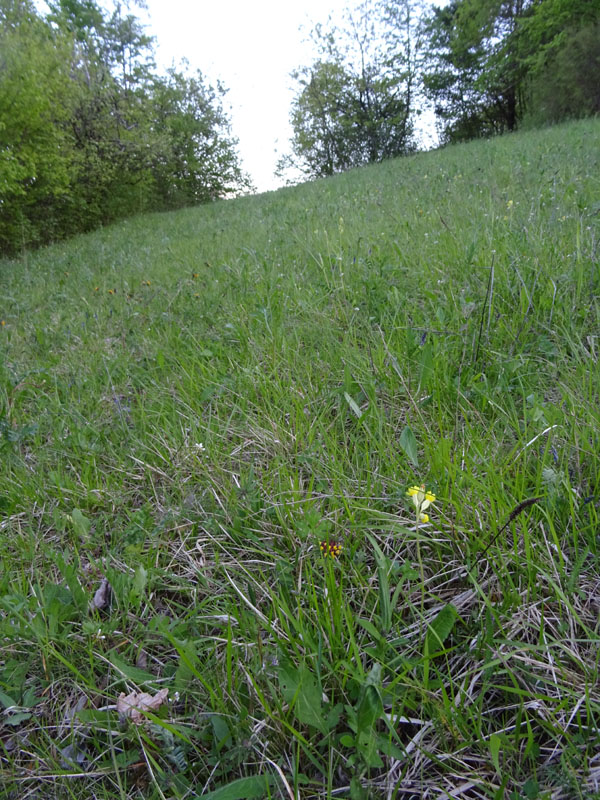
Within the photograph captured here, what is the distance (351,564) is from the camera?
127cm

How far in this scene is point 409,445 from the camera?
4.89 feet

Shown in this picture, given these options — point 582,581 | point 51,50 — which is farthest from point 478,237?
point 51,50

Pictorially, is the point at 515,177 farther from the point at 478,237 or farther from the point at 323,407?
the point at 323,407

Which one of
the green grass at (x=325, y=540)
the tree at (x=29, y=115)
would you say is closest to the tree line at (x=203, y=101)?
the tree at (x=29, y=115)

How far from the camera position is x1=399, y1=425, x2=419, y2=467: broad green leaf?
4.81 ft

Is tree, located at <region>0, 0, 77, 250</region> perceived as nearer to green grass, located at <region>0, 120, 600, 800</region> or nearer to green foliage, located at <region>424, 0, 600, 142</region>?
green grass, located at <region>0, 120, 600, 800</region>

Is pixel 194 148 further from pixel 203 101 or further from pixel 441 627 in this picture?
pixel 441 627

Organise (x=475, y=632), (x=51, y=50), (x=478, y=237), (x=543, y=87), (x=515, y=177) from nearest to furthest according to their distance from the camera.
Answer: (x=475, y=632) → (x=478, y=237) → (x=515, y=177) → (x=51, y=50) → (x=543, y=87)

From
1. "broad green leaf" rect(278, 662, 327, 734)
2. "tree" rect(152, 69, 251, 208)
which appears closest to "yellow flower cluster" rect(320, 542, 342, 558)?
"broad green leaf" rect(278, 662, 327, 734)

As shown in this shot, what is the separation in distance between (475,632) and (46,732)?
40.0 inches

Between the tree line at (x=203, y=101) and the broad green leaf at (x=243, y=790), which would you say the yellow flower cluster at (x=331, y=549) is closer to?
the broad green leaf at (x=243, y=790)

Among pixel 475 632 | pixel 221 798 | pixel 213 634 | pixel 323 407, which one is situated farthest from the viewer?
pixel 323 407

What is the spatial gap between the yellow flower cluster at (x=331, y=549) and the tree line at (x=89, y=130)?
7921mm

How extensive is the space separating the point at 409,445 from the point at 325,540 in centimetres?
40
